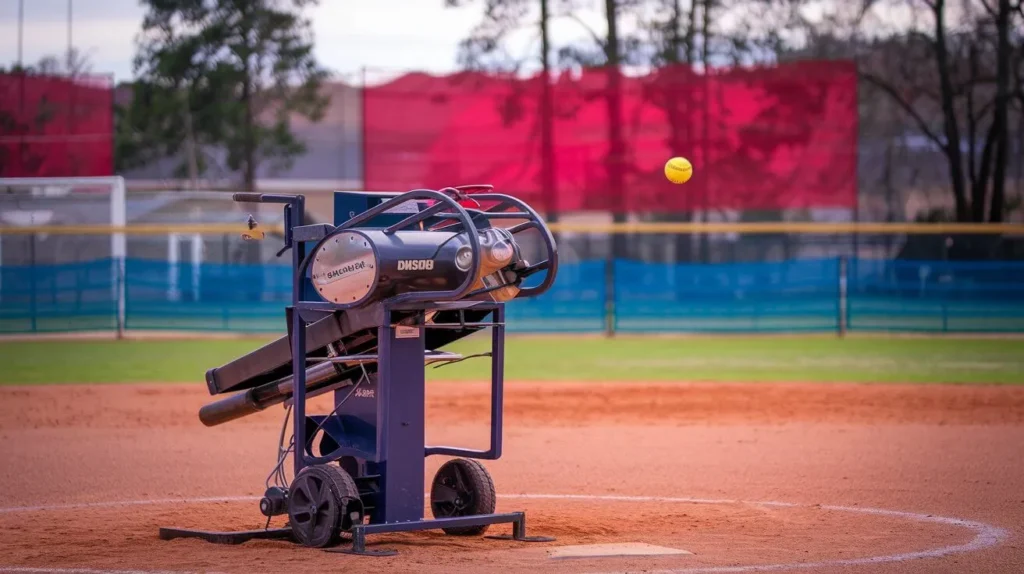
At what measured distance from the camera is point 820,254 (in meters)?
31.5

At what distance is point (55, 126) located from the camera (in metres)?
27.6

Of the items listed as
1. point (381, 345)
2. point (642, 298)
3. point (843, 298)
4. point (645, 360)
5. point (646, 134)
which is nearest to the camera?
point (381, 345)

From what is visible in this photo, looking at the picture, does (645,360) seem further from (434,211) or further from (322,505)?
(434,211)

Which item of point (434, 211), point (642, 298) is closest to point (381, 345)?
point (434, 211)

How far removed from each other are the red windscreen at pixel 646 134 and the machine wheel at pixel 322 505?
2088 cm

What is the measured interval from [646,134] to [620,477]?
19.1 metres

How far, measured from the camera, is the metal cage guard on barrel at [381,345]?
6.25 meters

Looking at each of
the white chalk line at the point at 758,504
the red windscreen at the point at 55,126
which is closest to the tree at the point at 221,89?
the red windscreen at the point at 55,126

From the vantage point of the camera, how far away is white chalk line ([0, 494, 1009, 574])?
5.96m

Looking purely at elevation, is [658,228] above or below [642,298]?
above

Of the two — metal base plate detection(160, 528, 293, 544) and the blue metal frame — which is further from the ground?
the blue metal frame

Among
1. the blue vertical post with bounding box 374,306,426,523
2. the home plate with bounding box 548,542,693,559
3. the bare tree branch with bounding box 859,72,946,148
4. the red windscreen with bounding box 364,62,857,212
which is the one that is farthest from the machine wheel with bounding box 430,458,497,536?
the bare tree branch with bounding box 859,72,946,148

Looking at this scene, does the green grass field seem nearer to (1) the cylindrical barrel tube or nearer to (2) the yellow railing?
(2) the yellow railing

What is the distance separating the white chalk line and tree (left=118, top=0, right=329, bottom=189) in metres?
28.9
